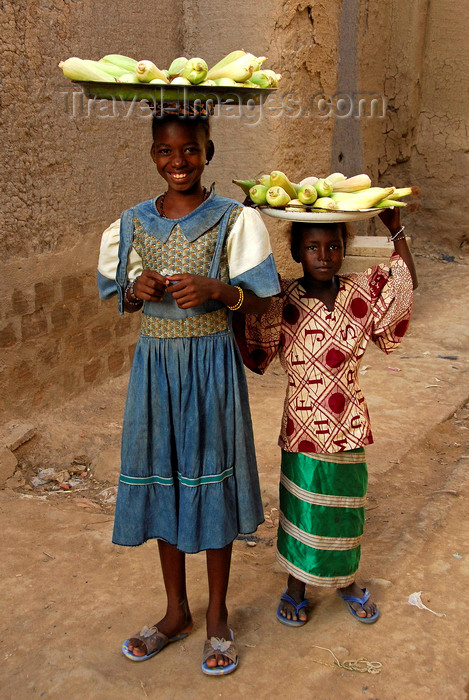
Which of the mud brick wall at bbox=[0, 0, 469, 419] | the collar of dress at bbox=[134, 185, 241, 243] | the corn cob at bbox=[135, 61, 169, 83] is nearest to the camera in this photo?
the corn cob at bbox=[135, 61, 169, 83]

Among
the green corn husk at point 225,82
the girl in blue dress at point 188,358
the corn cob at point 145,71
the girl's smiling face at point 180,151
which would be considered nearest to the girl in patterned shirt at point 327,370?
the girl in blue dress at point 188,358

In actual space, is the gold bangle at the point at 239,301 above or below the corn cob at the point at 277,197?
below

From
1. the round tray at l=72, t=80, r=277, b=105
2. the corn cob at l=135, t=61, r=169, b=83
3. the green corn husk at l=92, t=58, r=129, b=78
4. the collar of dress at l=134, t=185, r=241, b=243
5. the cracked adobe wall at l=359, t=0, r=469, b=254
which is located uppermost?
the cracked adobe wall at l=359, t=0, r=469, b=254

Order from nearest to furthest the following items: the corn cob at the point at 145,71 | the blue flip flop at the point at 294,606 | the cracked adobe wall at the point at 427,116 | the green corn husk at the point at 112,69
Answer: the corn cob at the point at 145,71, the green corn husk at the point at 112,69, the blue flip flop at the point at 294,606, the cracked adobe wall at the point at 427,116

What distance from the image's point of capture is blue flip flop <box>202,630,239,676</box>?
2.36 metres

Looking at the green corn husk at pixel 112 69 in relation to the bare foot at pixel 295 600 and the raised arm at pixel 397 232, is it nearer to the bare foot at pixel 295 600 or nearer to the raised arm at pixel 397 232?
Answer: the raised arm at pixel 397 232

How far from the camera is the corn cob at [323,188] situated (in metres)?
2.36

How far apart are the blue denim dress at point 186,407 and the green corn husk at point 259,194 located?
17 cm

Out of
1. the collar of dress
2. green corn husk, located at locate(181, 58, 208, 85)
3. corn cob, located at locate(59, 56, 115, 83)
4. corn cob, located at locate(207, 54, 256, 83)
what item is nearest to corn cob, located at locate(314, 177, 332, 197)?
the collar of dress

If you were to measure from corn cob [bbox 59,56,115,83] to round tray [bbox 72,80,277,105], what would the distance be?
0.01 metres

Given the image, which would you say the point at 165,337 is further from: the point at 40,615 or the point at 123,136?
the point at 123,136

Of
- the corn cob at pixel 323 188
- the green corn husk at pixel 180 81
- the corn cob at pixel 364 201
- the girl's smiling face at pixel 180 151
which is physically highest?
the green corn husk at pixel 180 81

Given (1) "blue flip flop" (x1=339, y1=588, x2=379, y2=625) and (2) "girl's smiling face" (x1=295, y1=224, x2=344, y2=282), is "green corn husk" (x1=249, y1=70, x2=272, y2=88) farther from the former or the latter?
(1) "blue flip flop" (x1=339, y1=588, x2=379, y2=625)

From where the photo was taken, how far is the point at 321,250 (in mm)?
2420
